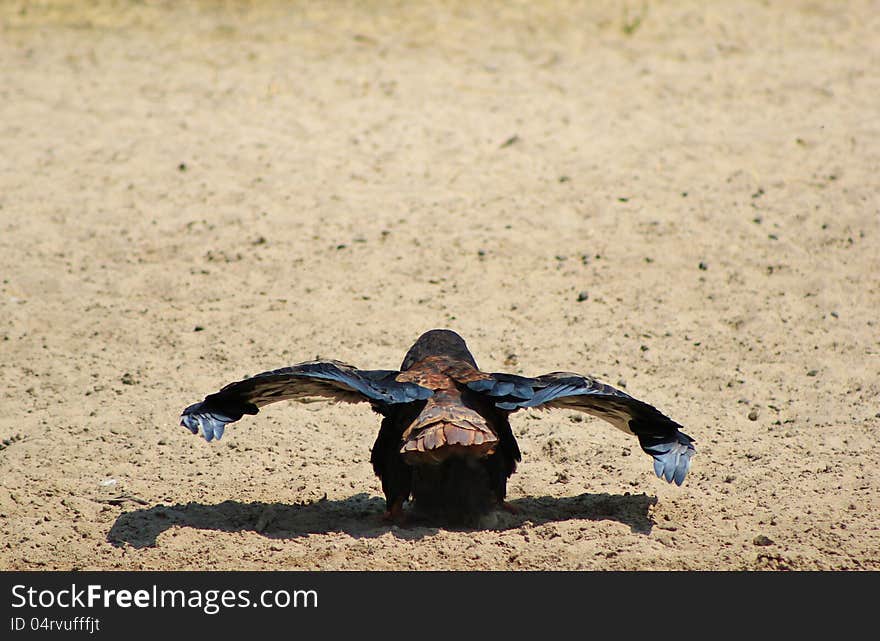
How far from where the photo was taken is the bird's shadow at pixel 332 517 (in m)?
5.18

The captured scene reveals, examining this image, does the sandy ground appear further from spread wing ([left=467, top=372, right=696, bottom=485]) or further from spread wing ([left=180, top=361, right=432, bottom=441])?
spread wing ([left=180, top=361, right=432, bottom=441])

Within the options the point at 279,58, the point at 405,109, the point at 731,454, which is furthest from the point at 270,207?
the point at 731,454

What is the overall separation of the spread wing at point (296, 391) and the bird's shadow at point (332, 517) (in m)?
0.55

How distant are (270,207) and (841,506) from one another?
5428 millimetres

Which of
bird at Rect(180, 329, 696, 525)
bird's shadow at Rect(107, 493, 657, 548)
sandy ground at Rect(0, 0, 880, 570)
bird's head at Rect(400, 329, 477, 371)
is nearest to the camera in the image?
bird at Rect(180, 329, 696, 525)

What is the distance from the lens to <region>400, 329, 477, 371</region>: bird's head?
5572 millimetres

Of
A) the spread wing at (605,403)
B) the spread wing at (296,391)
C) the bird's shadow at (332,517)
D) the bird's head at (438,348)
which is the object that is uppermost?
the bird's head at (438,348)

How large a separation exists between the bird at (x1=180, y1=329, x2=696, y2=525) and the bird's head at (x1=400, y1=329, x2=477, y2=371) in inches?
6.3

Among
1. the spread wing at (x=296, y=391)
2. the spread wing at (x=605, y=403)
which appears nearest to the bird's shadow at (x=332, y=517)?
the spread wing at (x=605, y=403)

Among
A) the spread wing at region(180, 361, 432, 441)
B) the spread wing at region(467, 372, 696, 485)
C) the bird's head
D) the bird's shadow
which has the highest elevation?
the bird's head

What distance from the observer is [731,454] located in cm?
616

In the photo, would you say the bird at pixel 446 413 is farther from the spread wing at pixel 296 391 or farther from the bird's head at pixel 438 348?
the bird's head at pixel 438 348

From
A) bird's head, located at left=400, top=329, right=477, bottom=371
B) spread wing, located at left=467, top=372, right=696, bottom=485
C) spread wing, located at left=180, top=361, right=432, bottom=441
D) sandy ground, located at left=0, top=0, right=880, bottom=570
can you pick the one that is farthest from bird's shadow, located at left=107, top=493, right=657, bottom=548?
bird's head, located at left=400, top=329, right=477, bottom=371

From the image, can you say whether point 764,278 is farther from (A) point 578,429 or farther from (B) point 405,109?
(B) point 405,109
